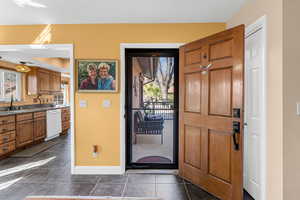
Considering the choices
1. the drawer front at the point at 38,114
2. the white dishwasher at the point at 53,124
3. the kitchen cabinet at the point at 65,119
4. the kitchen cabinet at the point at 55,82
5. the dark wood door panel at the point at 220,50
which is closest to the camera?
the dark wood door panel at the point at 220,50

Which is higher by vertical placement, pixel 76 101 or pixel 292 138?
pixel 76 101

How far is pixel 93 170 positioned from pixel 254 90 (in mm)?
2795

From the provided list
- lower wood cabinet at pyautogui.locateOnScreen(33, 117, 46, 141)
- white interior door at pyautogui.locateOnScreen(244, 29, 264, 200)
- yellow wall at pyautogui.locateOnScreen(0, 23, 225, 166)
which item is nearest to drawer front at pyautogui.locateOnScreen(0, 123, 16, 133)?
lower wood cabinet at pyautogui.locateOnScreen(33, 117, 46, 141)

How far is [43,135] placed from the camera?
5.04 meters

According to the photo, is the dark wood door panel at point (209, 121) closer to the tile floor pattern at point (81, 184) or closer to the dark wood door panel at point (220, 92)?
the dark wood door panel at point (220, 92)

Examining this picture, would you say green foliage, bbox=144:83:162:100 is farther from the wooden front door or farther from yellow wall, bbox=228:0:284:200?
yellow wall, bbox=228:0:284:200

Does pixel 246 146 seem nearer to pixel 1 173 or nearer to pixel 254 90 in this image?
pixel 254 90

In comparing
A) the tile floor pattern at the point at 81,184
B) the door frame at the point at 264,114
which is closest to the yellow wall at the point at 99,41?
the tile floor pattern at the point at 81,184

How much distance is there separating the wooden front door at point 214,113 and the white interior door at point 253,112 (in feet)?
0.95

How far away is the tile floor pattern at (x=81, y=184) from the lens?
2.40 m

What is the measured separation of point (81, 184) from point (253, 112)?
269 centimetres

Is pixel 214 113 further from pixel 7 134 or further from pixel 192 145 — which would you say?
pixel 7 134

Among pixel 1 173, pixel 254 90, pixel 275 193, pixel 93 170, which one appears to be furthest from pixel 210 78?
pixel 1 173

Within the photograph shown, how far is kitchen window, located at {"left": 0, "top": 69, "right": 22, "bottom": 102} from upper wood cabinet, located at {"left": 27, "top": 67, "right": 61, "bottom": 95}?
29 centimetres
